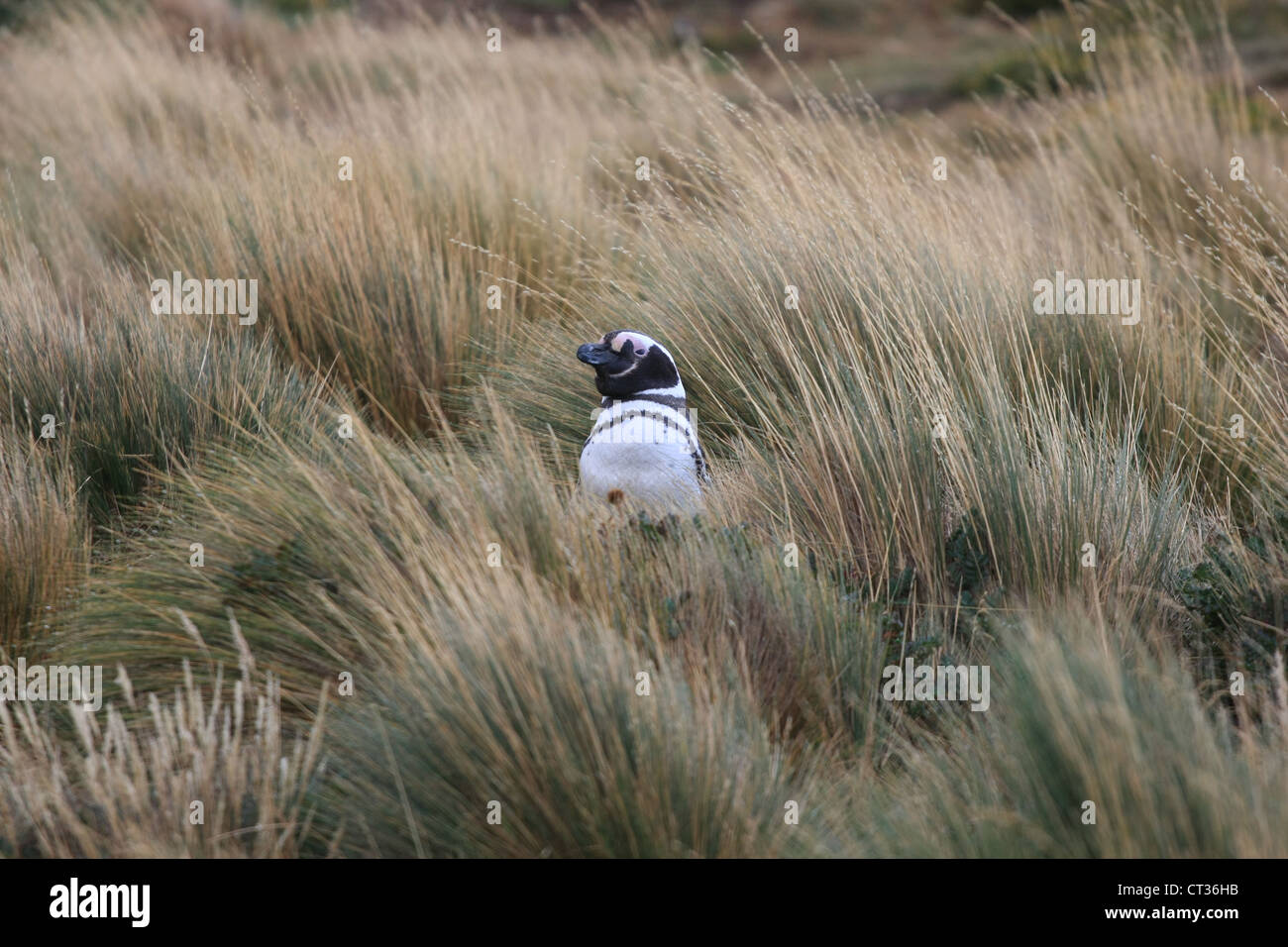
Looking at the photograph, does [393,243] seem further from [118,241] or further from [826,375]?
[826,375]

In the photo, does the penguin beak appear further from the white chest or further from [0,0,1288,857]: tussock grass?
[0,0,1288,857]: tussock grass

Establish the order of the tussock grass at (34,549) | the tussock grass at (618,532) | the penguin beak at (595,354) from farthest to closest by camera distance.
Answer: the penguin beak at (595,354)
the tussock grass at (34,549)
the tussock grass at (618,532)

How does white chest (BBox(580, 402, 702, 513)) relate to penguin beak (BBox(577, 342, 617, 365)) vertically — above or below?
below

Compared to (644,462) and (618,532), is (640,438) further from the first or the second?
(618,532)

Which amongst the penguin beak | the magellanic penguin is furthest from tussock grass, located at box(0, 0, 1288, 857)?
the penguin beak

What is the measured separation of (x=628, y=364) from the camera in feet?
12.1

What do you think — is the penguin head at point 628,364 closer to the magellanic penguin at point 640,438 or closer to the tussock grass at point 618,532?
the magellanic penguin at point 640,438

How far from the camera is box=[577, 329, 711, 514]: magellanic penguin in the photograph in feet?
11.8

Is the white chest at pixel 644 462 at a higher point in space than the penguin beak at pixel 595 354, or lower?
lower

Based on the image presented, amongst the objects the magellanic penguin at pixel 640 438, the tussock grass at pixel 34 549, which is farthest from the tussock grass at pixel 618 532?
the magellanic penguin at pixel 640 438

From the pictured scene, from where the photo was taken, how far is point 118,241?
605 centimetres

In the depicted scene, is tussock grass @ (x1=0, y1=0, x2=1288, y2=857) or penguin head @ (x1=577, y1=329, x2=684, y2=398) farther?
penguin head @ (x1=577, y1=329, x2=684, y2=398)

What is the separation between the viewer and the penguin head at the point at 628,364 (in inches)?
146
